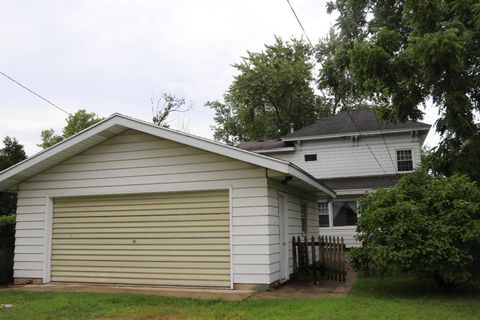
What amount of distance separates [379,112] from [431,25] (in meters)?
2.77

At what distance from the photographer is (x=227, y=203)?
32.3 feet

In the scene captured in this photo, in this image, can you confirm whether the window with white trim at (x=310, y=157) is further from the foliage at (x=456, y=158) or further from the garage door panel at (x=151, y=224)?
the garage door panel at (x=151, y=224)

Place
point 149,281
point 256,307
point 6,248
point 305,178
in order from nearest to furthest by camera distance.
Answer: point 256,307
point 149,281
point 305,178
point 6,248

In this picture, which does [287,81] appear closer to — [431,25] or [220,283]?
[431,25]

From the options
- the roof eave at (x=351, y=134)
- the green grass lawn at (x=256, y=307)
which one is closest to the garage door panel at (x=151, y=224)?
the green grass lawn at (x=256, y=307)

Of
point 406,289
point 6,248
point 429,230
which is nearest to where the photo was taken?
point 429,230

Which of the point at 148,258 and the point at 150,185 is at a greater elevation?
the point at 150,185

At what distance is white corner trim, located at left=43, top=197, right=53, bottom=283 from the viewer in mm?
11016

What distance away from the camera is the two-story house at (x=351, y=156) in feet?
68.2

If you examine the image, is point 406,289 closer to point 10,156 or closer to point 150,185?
point 150,185

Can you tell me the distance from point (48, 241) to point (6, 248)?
1.60 m

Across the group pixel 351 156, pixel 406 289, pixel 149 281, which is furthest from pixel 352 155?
pixel 149 281

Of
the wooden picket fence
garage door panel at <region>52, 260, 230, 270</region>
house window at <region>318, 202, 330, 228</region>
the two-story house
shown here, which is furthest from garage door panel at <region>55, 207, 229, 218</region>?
house window at <region>318, 202, 330, 228</region>

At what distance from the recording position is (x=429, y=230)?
837 cm
